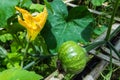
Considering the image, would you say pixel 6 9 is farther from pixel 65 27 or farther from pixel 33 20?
pixel 65 27

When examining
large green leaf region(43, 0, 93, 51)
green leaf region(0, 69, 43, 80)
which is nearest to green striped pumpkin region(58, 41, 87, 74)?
large green leaf region(43, 0, 93, 51)

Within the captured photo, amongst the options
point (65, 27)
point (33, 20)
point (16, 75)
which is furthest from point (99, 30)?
point (16, 75)

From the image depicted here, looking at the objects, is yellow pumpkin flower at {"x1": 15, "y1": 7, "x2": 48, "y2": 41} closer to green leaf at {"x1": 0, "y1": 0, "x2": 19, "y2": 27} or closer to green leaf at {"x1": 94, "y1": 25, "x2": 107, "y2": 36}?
green leaf at {"x1": 0, "y1": 0, "x2": 19, "y2": 27}

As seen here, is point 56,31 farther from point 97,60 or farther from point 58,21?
point 97,60

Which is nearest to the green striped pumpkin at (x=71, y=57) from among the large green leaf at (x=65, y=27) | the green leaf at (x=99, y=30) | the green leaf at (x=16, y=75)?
the large green leaf at (x=65, y=27)

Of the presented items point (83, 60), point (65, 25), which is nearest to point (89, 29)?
point (65, 25)
